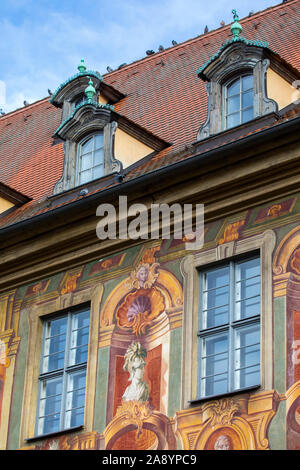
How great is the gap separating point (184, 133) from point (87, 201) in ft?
6.68

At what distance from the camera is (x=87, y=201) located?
1593 cm

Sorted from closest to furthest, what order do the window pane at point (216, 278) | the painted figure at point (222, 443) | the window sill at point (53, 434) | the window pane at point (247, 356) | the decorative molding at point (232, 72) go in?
the painted figure at point (222, 443), the window pane at point (247, 356), the window pane at point (216, 278), the window sill at point (53, 434), the decorative molding at point (232, 72)

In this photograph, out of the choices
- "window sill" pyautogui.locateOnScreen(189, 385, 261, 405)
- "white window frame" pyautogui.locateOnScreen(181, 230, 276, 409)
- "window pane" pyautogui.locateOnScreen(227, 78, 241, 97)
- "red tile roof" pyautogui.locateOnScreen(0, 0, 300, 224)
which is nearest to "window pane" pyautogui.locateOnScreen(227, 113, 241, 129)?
"window pane" pyautogui.locateOnScreen(227, 78, 241, 97)

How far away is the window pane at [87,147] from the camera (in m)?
17.3

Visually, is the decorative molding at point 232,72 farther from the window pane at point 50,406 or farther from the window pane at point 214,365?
the window pane at point 50,406

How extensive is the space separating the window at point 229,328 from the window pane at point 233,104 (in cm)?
236

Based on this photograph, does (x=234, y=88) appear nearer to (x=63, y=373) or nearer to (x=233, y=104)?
(x=233, y=104)

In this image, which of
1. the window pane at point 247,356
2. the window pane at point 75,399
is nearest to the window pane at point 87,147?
the window pane at point 75,399

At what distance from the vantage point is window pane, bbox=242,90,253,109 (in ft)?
52.0

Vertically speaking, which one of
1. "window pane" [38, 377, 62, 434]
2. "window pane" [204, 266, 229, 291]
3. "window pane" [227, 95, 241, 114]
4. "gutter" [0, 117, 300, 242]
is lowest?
"window pane" [38, 377, 62, 434]

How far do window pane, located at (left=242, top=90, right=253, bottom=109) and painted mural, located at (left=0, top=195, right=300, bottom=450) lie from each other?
5.83 feet

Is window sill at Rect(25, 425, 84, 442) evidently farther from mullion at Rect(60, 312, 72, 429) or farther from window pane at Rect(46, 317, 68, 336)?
window pane at Rect(46, 317, 68, 336)

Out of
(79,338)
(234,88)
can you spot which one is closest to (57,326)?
(79,338)

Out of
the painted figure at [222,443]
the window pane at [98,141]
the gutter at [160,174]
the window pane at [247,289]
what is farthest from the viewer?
the window pane at [98,141]
